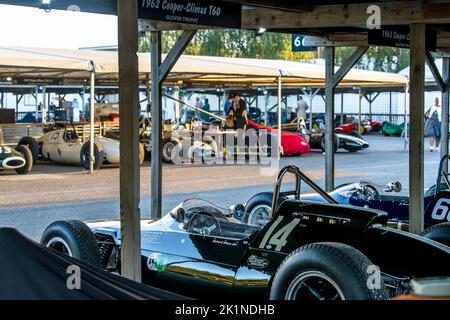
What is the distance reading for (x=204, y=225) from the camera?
6383 millimetres

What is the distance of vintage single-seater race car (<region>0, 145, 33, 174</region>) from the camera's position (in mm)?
15930

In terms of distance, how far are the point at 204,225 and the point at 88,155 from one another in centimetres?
1145

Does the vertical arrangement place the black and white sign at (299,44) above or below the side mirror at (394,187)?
above

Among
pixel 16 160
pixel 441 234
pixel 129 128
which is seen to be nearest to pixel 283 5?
pixel 441 234

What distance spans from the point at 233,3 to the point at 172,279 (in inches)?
144

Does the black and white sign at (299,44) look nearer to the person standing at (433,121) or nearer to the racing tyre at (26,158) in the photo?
the racing tyre at (26,158)

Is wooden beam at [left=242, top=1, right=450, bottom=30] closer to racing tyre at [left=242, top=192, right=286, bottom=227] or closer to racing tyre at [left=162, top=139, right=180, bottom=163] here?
racing tyre at [left=242, top=192, right=286, bottom=227]

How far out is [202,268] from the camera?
5.88m

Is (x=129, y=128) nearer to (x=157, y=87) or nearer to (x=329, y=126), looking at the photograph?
(x=157, y=87)

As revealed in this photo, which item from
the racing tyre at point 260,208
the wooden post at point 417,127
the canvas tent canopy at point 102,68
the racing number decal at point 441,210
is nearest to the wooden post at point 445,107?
the racing number decal at point 441,210

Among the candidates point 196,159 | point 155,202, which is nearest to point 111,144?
point 196,159

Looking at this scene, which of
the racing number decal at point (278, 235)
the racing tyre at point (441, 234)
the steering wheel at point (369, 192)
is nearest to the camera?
the racing number decal at point (278, 235)

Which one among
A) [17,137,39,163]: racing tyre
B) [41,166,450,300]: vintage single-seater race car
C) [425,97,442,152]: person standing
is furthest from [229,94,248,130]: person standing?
[41,166,450,300]: vintage single-seater race car

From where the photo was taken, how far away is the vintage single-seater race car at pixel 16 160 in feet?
52.3
